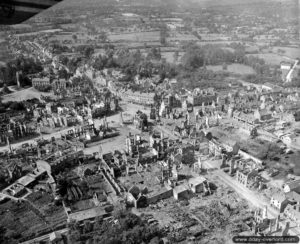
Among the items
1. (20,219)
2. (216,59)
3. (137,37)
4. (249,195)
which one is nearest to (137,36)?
(137,37)

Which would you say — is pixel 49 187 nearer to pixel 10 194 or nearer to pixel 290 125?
pixel 10 194

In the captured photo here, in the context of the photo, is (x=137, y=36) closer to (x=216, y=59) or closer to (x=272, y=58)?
(x=216, y=59)

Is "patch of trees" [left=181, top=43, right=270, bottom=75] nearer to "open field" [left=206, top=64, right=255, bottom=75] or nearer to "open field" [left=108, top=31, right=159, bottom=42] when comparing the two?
"open field" [left=206, top=64, right=255, bottom=75]

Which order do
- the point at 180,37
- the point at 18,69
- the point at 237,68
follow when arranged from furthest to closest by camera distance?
the point at 180,37
the point at 237,68
the point at 18,69

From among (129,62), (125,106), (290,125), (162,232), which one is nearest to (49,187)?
(162,232)

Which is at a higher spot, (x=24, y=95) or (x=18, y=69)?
(x=18, y=69)

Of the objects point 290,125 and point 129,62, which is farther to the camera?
point 129,62

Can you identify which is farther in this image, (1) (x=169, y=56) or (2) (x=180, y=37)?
(2) (x=180, y=37)
